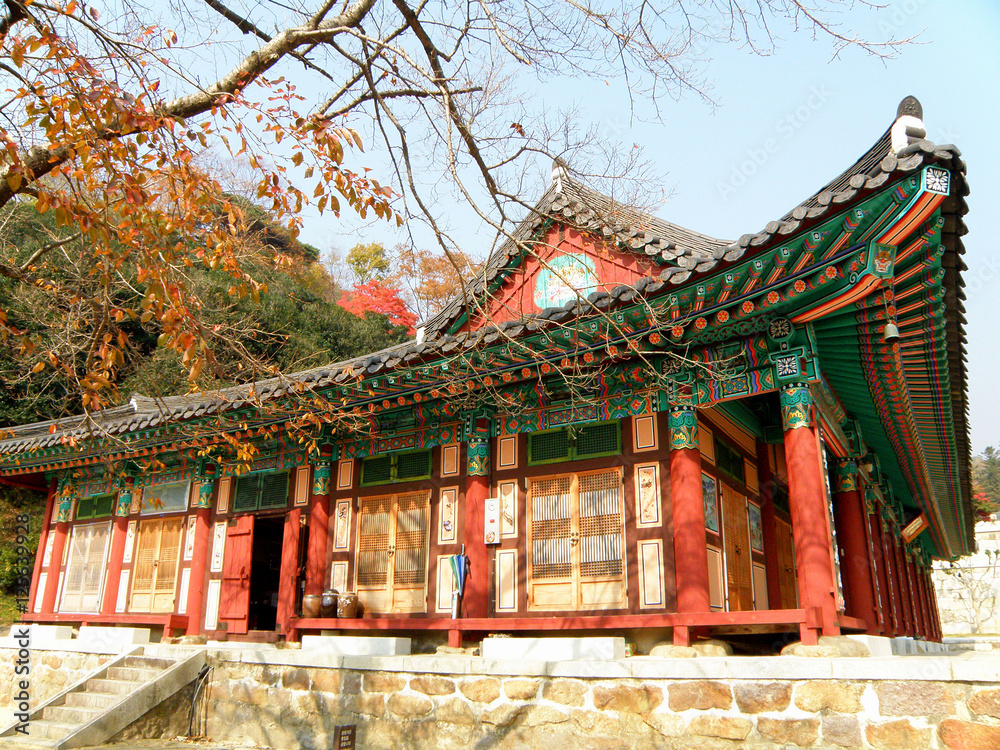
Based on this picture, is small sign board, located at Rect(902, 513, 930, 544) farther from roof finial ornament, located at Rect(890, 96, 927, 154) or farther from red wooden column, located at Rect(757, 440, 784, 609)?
roof finial ornament, located at Rect(890, 96, 927, 154)

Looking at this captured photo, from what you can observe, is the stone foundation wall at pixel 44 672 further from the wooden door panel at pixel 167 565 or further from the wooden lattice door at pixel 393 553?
the wooden lattice door at pixel 393 553

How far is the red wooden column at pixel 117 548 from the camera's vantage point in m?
12.2

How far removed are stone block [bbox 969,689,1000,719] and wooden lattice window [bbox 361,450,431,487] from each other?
19.9 ft

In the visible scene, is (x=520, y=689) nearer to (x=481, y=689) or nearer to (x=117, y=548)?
(x=481, y=689)

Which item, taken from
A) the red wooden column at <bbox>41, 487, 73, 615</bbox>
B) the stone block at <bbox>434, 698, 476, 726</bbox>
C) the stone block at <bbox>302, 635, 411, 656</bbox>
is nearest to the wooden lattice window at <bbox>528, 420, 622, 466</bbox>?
the stone block at <bbox>302, 635, 411, 656</bbox>

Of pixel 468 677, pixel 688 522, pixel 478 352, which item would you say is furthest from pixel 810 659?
pixel 478 352

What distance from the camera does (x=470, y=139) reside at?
5.54 m

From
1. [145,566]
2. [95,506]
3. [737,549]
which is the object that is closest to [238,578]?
[145,566]

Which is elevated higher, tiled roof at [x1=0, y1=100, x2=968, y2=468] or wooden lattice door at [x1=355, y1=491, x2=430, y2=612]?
tiled roof at [x1=0, y1=100, x2=968, y2=468]

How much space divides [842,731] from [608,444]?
369 centimetres

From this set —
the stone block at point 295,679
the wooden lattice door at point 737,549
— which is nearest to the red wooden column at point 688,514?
the wooden lattice door at point 737,549

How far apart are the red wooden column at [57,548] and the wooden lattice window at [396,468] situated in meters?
6.82

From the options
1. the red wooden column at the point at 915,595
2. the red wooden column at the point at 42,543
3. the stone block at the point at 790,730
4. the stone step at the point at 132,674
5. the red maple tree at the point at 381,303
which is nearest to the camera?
the stone block at the point at 790,730

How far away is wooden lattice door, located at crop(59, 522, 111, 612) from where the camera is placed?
41.8ft
